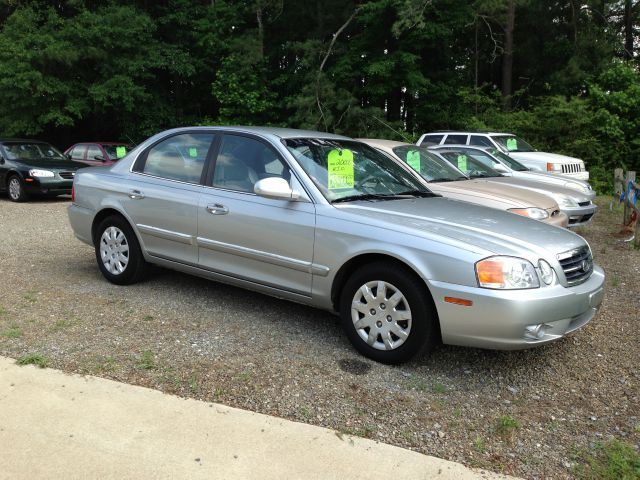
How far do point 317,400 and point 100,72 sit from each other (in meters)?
22.4

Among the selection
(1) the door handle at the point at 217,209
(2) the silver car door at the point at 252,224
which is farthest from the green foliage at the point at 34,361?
(1) the door handle at the point at 217,209

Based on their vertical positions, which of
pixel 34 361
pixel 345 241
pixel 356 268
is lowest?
pixel 34 361

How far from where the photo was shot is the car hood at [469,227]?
3824 millimetres

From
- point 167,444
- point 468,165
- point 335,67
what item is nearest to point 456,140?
point 468,165

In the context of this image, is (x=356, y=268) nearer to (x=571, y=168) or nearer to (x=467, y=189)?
(x=467, y=189)

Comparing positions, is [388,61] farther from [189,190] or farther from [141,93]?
[189,190]

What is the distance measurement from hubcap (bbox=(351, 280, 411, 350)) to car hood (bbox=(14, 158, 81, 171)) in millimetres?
11506

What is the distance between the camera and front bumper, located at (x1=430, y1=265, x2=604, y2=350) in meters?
3.61

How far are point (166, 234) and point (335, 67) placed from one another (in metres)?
19.0

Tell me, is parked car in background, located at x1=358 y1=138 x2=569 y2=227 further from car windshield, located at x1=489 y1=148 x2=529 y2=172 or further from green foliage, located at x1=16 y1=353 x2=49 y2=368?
green foliage, located at x1=16 y1=353 x2=49 y2=368

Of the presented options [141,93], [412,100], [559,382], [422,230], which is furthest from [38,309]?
[412,100]

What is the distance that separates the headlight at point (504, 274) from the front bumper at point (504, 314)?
5 cm

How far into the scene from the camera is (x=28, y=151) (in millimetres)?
14312

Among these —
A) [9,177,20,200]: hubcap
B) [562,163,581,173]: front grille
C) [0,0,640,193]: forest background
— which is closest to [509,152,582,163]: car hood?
[562,163,581,173]: front grille
